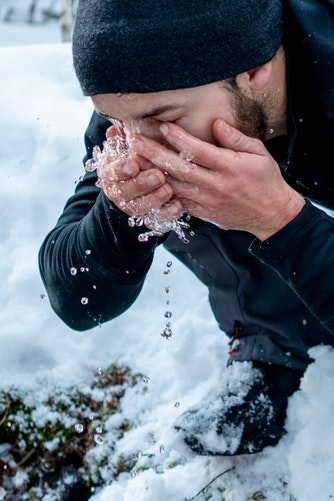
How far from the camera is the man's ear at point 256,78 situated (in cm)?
146

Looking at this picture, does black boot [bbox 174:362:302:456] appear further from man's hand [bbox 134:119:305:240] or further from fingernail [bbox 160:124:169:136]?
fingernail [bbox 160:124:169:136]

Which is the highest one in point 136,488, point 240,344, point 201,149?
point 201,149

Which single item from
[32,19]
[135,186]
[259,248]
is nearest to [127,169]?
[135,186]

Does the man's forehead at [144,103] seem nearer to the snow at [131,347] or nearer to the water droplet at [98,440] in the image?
the snow at [131,347]

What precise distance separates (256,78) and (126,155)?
358 millimetres

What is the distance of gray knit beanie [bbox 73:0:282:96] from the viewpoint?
127cm

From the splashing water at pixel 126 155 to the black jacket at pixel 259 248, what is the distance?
3 centimetres

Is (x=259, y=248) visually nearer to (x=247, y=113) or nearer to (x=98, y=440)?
(x=247, y=113)

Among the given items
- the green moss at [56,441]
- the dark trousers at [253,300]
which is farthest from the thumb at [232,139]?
the green moss at [56,441]

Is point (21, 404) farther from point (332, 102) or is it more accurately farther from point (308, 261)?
point (332, 102)

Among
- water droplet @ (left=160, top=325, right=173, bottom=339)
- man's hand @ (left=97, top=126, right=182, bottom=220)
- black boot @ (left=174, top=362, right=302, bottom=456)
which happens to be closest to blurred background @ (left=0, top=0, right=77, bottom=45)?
water droplet @ (left=160, top=325, right=173, bottom=339)

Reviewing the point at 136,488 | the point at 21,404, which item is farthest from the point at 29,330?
the point at 136,488

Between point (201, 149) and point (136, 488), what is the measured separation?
1.11 metres

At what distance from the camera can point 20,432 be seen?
2092mm
